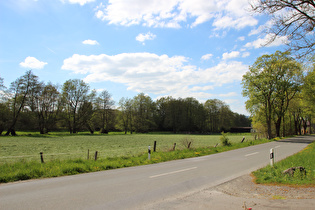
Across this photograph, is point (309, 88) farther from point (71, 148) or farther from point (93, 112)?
point (93, 112)

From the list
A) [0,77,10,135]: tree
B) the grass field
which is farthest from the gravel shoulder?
[0,77,10,135]: tree

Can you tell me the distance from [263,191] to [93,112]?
2886 inches

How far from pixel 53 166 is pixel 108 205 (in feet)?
24.1

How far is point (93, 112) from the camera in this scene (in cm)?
7488

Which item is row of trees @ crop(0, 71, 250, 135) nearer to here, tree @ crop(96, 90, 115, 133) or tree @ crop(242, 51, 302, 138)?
tree @ crop(96, 90, 115, 133)

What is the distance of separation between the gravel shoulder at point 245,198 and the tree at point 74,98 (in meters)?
70.9

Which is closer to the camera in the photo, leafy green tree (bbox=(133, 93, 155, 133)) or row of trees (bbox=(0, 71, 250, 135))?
row of trees (bbox=(0, 71, 250, 135))

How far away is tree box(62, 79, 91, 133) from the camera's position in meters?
70.8

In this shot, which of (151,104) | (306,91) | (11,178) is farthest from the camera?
(151,104)

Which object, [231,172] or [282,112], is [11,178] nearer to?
[231,172]

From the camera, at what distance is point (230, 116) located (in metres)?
103

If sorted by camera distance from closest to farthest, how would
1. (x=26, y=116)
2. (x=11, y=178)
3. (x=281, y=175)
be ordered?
(x=281, y=175) → (x=11, y=178) → (x=26, y=116)

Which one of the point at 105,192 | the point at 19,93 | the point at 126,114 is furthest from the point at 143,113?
the point at 105,192

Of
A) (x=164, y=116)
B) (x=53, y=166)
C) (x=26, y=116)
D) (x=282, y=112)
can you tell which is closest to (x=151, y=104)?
(x=164, y=116)
